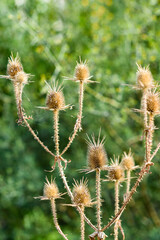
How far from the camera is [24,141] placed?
139 inches

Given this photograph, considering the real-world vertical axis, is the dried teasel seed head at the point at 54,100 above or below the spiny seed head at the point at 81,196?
above

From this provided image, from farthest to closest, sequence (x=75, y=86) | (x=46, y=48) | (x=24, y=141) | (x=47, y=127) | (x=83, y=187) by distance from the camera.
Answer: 1. (x=24, y=141)
2. (x=47, y=127)
3. (x=75, y=86)
4. (x=46, y=48)
5. (x=83, y=187)

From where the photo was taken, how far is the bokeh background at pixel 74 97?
9.09ft

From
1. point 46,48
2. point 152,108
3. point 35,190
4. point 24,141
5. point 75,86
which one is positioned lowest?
point 35,190

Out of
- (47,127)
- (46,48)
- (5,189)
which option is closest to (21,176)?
(5,189)

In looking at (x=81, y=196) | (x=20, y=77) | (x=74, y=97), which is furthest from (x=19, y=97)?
(x=74, y=97)

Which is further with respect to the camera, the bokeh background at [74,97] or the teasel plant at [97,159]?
the bokeh background at [74,97]

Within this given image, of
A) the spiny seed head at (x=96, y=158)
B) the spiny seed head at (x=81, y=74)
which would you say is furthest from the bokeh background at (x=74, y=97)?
the spiny seed head at (x=96, y=158)

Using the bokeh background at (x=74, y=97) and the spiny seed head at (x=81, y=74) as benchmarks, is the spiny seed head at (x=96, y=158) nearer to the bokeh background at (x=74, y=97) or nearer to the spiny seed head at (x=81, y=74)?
the spiny seed head at (x=81, y=74)

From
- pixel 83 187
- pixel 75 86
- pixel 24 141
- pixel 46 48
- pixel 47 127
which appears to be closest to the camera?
pixel 83 187

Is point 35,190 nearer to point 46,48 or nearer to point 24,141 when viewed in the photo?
point 24,141

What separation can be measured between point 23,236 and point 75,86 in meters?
1.33

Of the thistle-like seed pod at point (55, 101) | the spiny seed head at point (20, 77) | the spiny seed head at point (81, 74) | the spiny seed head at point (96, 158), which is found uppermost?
the spiny seed head at point (81, 74)

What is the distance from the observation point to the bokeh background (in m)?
2.77
